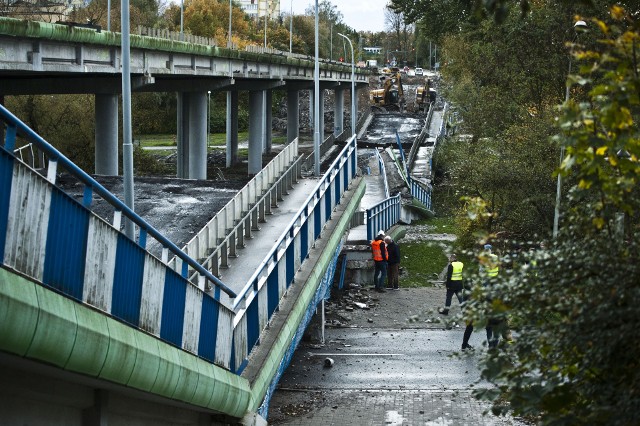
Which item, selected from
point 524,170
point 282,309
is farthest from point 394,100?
point 282,309

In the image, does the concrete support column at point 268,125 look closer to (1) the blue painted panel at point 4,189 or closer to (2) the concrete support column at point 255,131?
(2) the concrete support column at point 255,131

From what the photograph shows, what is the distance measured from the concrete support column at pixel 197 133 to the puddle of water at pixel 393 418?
111ft

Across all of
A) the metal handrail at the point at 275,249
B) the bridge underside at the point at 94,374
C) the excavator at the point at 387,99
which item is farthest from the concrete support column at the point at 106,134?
the excavator at the point at 387,99

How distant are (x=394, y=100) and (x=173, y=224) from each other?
255 ft

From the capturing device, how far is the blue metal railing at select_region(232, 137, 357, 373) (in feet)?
40.6

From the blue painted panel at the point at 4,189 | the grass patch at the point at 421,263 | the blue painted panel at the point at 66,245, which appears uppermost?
the blue painted panel at the point at 4,189

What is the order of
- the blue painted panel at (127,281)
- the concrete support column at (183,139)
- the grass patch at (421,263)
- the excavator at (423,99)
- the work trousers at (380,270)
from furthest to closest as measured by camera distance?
1. the excavator at (423,99)
2. the concrete support column at (183,139)
3. the grass patch at (421,263)
4. the work trousers at (380,270)
5. the blue painted panel at (127,281)

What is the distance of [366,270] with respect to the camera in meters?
27.1

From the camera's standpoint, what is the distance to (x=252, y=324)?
42.7ft

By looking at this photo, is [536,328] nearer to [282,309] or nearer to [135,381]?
[135,381]

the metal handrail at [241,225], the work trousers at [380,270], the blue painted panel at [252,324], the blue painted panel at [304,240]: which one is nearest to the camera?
the blue painted panel at [252,324]

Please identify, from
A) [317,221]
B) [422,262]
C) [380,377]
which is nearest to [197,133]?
[422,262]

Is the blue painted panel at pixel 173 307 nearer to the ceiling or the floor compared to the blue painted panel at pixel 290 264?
nearer to the ceiling

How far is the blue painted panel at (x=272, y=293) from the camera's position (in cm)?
1430
